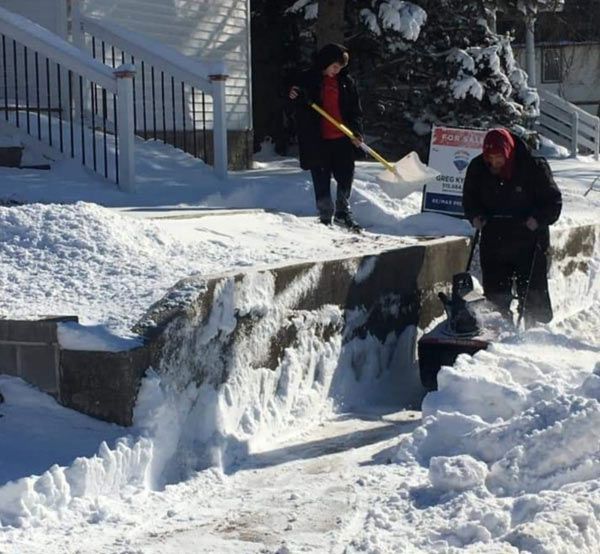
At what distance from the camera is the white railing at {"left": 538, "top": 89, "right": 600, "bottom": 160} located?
26719 millimetres

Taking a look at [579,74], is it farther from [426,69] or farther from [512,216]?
[512,216]

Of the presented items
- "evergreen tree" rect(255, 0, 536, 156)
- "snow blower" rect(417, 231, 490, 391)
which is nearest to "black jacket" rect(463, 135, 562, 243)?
"snow blower" rect(417, 231, 490, 391)

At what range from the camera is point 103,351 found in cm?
558

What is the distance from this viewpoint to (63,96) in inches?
509

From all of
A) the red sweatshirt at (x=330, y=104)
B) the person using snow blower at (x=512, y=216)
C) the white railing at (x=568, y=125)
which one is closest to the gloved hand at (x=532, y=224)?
the person using snow blower at (x=512, y=216)

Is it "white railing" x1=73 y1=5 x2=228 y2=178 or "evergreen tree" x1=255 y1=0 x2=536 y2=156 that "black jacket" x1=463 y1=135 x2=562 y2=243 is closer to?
"white railing" x1=73 y1=5 x2=228 y2=178

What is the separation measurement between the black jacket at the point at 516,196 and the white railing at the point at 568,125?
1827 centimetres

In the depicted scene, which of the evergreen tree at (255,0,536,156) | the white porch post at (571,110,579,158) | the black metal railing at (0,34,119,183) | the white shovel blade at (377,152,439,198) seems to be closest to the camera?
the white shovel blade at (377,152,439,198)

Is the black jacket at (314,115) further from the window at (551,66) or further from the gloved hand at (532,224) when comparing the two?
the window at (551,66)

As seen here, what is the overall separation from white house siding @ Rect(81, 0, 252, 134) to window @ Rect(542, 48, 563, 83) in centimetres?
2442

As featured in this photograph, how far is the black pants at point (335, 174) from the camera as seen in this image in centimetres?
981

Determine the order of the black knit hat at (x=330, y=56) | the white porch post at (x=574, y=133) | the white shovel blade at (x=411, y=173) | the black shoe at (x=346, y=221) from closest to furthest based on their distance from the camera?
the black knit hat at (x=330, y=56), the black shoe at (x=346, y=221), the white shovel blade at (x=411, y=173), the white porch post at (x=574, y=133)

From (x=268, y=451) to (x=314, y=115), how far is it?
4.06 metres

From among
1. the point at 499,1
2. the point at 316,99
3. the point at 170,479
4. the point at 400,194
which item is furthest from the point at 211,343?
the point at 499,1
